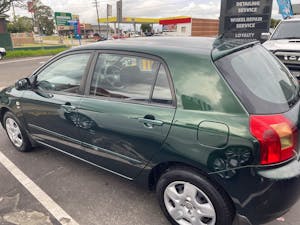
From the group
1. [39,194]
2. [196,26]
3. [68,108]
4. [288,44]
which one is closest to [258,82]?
[68,108]

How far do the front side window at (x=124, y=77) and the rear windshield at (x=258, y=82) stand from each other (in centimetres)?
63

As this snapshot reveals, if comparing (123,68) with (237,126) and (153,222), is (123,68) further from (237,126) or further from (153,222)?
(153,222)

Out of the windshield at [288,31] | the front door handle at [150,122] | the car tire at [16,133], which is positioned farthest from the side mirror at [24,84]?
the windshield at [288,31]

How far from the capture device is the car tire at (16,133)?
3656 millimetres

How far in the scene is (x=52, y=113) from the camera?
3000 millimetres

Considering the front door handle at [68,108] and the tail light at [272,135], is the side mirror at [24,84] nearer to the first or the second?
the front door handle at [68,108]

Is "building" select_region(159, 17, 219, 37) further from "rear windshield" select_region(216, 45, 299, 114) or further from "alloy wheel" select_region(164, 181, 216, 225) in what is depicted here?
"alloy wheel" select_region(164, 181, 216, 225)

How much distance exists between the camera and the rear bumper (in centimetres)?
176

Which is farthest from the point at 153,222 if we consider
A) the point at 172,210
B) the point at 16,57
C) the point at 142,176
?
the point at 16,57

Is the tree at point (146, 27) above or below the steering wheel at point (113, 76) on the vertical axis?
above

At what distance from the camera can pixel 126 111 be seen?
90.6 inches

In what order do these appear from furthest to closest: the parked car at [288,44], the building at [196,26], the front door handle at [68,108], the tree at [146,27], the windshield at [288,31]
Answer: the tree at [146,27] < the building at [196,26] < the windshield at [288,31] < the parked car at [288,44] < the front door handle at [68,108]

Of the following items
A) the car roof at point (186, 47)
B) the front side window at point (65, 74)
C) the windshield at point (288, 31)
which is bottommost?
the front side window at point (65, 74)

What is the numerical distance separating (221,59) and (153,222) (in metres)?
1.58
